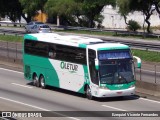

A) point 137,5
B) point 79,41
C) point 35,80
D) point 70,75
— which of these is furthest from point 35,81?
point 137,5

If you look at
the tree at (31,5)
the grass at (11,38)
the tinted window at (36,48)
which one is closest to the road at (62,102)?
the tinted window at (36,48)

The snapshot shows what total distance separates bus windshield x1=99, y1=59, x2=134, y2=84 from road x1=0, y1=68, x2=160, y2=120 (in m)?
1.00

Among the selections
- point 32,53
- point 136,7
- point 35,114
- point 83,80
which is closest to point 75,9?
point 136,7

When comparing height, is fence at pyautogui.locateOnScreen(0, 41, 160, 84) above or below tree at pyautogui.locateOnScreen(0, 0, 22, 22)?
below

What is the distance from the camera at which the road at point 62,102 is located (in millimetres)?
21953

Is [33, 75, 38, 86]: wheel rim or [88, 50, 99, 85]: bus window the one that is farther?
[33, 75, 38, 86]: wheel rim

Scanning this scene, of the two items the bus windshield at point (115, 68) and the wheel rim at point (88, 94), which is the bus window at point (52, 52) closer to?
the wheel rim at point (88, 94)

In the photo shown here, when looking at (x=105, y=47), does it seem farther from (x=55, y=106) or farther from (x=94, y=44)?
(x=55, y=106)

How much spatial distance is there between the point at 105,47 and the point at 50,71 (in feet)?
15.1

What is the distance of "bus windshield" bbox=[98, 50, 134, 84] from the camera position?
24.3 metres

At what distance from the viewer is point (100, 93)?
79.1 feet

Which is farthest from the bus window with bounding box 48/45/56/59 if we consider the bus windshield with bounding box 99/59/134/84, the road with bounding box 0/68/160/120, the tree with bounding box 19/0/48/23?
the tree with bounding box 19/0/48/23

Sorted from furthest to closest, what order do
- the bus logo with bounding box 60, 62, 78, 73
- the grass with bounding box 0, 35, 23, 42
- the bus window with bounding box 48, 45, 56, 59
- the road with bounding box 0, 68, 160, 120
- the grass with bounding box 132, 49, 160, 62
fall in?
the grass with bounding box 0, 35, 23, 42, the grass with bounding box 132, 49, 160, 62, the bus window with bounding box 48, 45, 56, 59, the bus logo with bounding box 60, 62, 78, 73, the road with bounding box 0, 68, 160, 120

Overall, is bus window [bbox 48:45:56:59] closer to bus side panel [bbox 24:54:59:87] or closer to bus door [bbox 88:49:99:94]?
bus side panel [bbox 24:54:59:87]
